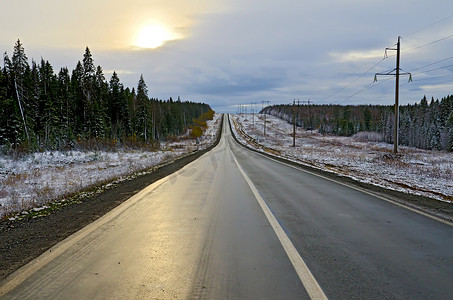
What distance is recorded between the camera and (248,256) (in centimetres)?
411

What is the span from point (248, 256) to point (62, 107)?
192 ft

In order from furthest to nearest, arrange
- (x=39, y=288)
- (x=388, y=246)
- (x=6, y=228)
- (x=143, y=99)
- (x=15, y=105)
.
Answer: (x=143, y=99)
(x=15, y=105)
(x=6, y=228)
(x=388, y=246)
(x=39, y=288)

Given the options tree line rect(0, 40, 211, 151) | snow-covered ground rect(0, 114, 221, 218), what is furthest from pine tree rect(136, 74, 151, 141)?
snow-covered ground rect(0, 114, 221, 218)

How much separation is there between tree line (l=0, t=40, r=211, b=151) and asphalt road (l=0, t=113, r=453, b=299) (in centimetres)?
3779

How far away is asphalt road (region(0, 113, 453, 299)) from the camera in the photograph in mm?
3162

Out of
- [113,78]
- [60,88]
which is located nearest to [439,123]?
[113,78]

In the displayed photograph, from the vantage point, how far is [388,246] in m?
4.57

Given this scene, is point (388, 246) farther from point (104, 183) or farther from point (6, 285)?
point (104, 183)

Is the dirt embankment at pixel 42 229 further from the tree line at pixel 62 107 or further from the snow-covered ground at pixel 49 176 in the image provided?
the tree line at pixel 62 107

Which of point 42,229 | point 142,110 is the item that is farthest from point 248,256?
point 142,110

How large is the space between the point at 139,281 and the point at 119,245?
4.56 feet

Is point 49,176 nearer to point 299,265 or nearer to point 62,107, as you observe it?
point 299,265

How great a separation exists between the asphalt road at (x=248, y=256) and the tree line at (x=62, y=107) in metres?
37.8

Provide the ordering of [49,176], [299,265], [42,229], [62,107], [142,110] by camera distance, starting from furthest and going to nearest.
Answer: [142,110]
[62,107]
[49,176]
[42,229]
[299,265]
